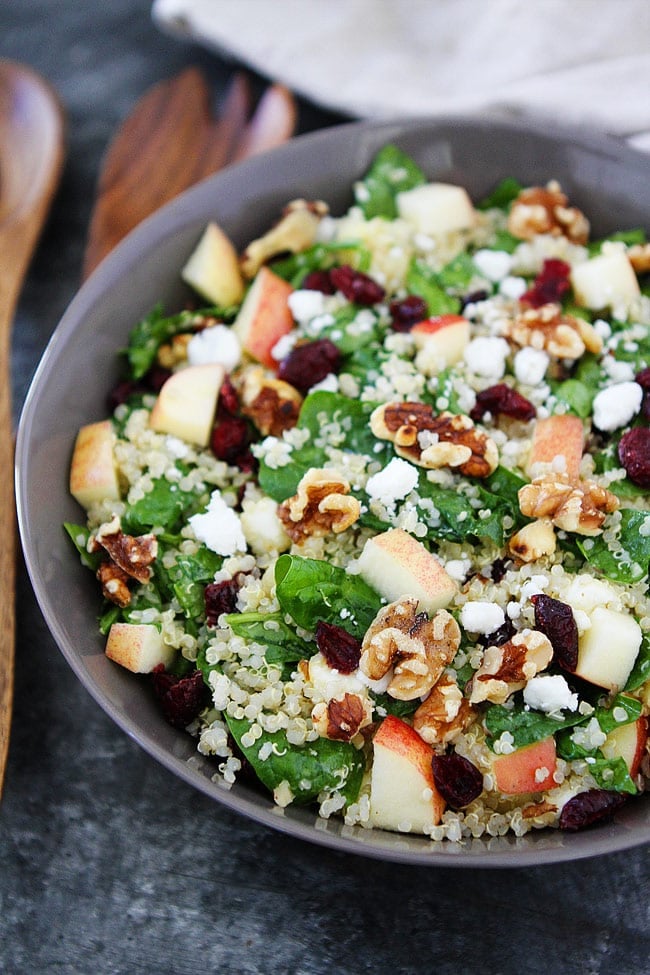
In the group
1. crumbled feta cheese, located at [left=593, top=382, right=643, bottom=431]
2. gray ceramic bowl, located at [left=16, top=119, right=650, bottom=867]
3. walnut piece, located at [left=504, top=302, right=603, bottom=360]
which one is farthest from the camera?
walnut piece, located at [left=504, top=302, right=603, bottom=360]

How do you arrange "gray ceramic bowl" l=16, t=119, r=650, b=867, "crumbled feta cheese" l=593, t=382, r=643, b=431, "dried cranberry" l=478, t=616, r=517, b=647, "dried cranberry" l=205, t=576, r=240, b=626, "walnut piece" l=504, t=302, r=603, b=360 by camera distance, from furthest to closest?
"walnut piece" l=504, t=302, r=603, b=360 → "crumbled feta cheese" l=593, t=382, r=643, b=431 → "dried cranberry" l=205, t=576, r=240, b=626 → "dried cranberry" l=478, t=616, r=517, b=647 → "gray ceramic bowl" l=16, t=119, r=650, b=867

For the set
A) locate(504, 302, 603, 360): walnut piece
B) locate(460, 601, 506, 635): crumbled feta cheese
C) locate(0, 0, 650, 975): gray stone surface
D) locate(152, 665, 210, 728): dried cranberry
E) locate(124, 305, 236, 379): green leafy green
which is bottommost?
locate(0, 0, 650, 975): gray stone surface

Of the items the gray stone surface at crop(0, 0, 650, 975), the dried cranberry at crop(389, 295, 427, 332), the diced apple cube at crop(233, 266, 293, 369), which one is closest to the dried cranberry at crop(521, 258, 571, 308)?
the dried cranberry at crop(389, 295, 427, 332)

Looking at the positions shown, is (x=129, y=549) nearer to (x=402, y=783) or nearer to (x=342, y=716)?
(x=342, y=716)

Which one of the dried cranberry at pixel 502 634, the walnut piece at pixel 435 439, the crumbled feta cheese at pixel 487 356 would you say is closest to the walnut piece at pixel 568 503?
the walnut piece at pixel 435 439

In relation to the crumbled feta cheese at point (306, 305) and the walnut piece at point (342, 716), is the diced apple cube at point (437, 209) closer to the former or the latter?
the crumbled feta cheese at point (306, 305)

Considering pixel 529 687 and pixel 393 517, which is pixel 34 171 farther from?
pixel 529 687

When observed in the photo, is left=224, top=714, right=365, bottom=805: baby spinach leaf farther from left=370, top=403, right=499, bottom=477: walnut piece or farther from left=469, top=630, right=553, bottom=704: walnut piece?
left=370, top=403, right=499, bottom=477: walnut piece
